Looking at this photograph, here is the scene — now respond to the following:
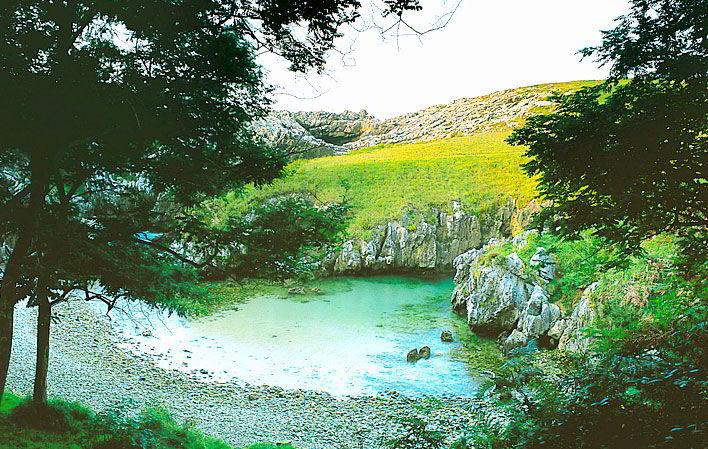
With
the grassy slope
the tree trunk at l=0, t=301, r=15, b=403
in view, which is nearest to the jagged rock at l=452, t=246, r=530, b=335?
the grassy slope

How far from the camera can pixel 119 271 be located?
5.67 m

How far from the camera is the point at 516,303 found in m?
15.6

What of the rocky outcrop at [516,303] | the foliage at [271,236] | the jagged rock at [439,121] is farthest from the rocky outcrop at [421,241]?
the foliage at [271,236]

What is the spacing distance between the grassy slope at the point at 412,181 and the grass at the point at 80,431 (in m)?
17.4

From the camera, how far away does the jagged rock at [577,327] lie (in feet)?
38.9

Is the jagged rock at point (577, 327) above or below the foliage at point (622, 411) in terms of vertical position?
below

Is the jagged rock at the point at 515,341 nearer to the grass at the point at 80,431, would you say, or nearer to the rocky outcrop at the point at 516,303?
the rocky outcrop at the point at 516,303

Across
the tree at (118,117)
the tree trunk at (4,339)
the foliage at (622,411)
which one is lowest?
the foliage at (622,411)

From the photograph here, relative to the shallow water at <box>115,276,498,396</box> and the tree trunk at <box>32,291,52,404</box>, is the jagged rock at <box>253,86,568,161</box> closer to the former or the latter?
the shallow water at <box>115,276,498,396</box>

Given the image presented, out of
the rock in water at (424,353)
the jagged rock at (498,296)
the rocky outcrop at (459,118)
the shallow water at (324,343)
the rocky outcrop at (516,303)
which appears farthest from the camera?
the rocky outcrop at (459,118)

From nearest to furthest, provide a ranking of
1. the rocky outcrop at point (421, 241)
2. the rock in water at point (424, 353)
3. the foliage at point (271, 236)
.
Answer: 1. the foliage at point (271, 236)
2. the rock in water at point (424, 353)
3. the rocky outcrop at point (421, 241)

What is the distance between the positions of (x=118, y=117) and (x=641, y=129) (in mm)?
5331

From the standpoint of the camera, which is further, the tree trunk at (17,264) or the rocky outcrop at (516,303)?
the rocky outcrop at (516,303)

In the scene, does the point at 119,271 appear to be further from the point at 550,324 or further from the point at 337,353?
the point at 550,324
